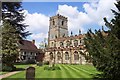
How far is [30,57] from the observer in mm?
74438

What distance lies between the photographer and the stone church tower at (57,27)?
8050 cm

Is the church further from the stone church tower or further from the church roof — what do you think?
the church roof

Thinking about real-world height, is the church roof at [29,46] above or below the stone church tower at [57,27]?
below

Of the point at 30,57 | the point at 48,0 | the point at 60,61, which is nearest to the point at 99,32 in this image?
the point at 48,0

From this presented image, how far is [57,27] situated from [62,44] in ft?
31.0

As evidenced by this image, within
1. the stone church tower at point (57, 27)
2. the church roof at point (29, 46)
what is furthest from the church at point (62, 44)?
the church roof at point (29, 46)

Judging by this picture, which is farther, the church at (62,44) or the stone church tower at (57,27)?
the stone church tower at (57,27)

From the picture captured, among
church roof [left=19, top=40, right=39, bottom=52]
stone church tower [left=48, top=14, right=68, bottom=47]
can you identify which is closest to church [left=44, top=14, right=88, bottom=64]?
stone church tower [left=48, top=14, right=68, bottom=47]

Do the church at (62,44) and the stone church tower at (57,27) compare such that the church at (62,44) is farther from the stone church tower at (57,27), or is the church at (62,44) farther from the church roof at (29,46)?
Result: the church roof at (29,46)

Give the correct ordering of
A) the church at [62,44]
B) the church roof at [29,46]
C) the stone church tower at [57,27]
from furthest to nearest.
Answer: the stone church tower at [57,27]
the church roof at [29,46]
the church at [62,44]

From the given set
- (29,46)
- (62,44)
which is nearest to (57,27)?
(62,44)

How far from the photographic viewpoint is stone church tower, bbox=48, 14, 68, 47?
80500 millimetres

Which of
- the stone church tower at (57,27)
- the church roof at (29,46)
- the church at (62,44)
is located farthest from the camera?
the stone church tower at (57,27)

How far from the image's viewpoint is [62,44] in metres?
74.0
